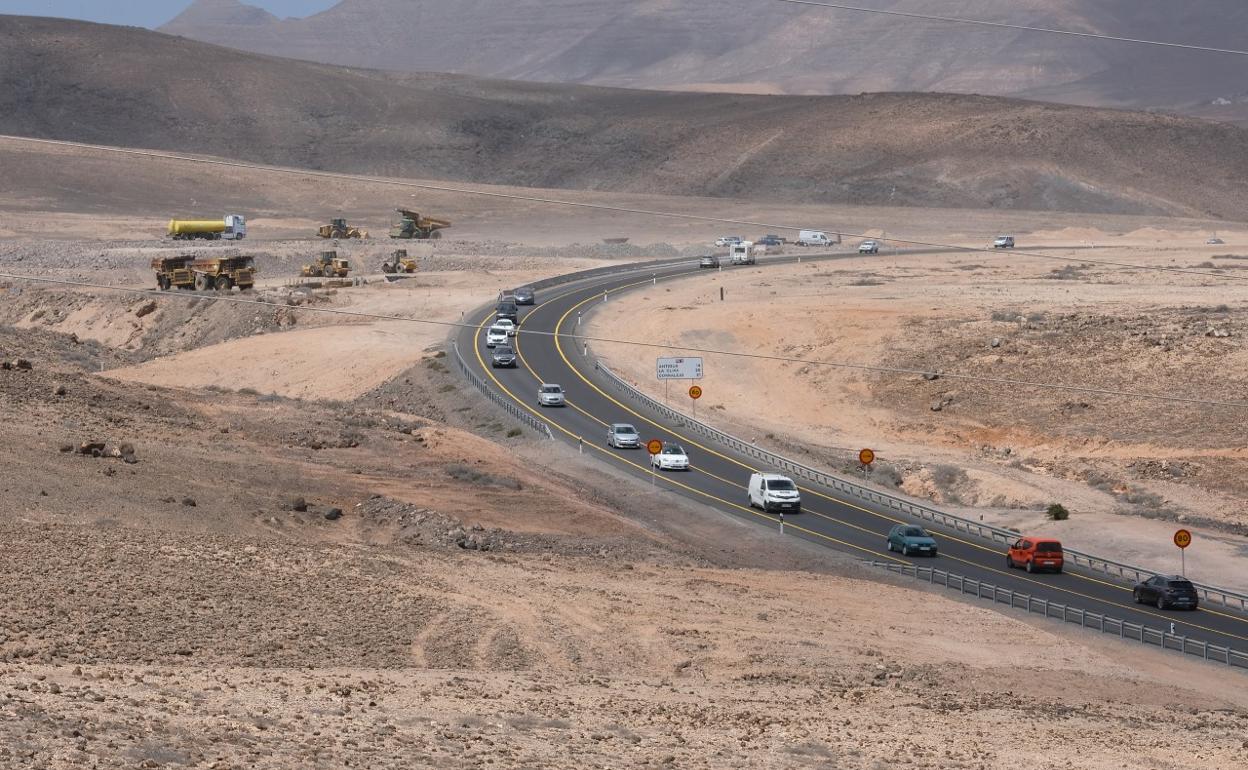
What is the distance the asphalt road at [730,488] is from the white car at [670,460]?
0.37 metres

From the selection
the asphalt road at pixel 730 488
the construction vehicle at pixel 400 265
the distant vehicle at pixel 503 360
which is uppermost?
the construction vehicle at pixel 400 265

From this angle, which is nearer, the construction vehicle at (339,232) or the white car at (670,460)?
the white car at (670,460)

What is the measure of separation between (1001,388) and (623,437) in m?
26.8

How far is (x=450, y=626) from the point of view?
36.0 meters

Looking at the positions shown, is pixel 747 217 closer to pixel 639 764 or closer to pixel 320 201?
pixel 320 201

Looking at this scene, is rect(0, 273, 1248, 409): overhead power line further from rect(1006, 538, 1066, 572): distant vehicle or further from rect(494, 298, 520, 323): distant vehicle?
rect(1006, 538, 1066, 572): distant vehicle

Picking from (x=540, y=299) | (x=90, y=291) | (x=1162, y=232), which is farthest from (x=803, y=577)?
(x=1162, y=232)

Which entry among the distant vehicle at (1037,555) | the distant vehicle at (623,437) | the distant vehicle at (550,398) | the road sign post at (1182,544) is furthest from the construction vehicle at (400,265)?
the distant vehicle at (1037,555)

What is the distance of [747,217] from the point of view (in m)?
188

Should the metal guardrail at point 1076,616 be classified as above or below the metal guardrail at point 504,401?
below

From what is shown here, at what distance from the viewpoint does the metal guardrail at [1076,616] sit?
41125 millimetres

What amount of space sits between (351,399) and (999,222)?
11564 centimetres

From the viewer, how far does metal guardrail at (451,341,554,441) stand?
70.0 metres

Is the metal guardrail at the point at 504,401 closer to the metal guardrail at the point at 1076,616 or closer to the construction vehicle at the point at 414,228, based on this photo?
the metal guardrail at the point at 1076,616
